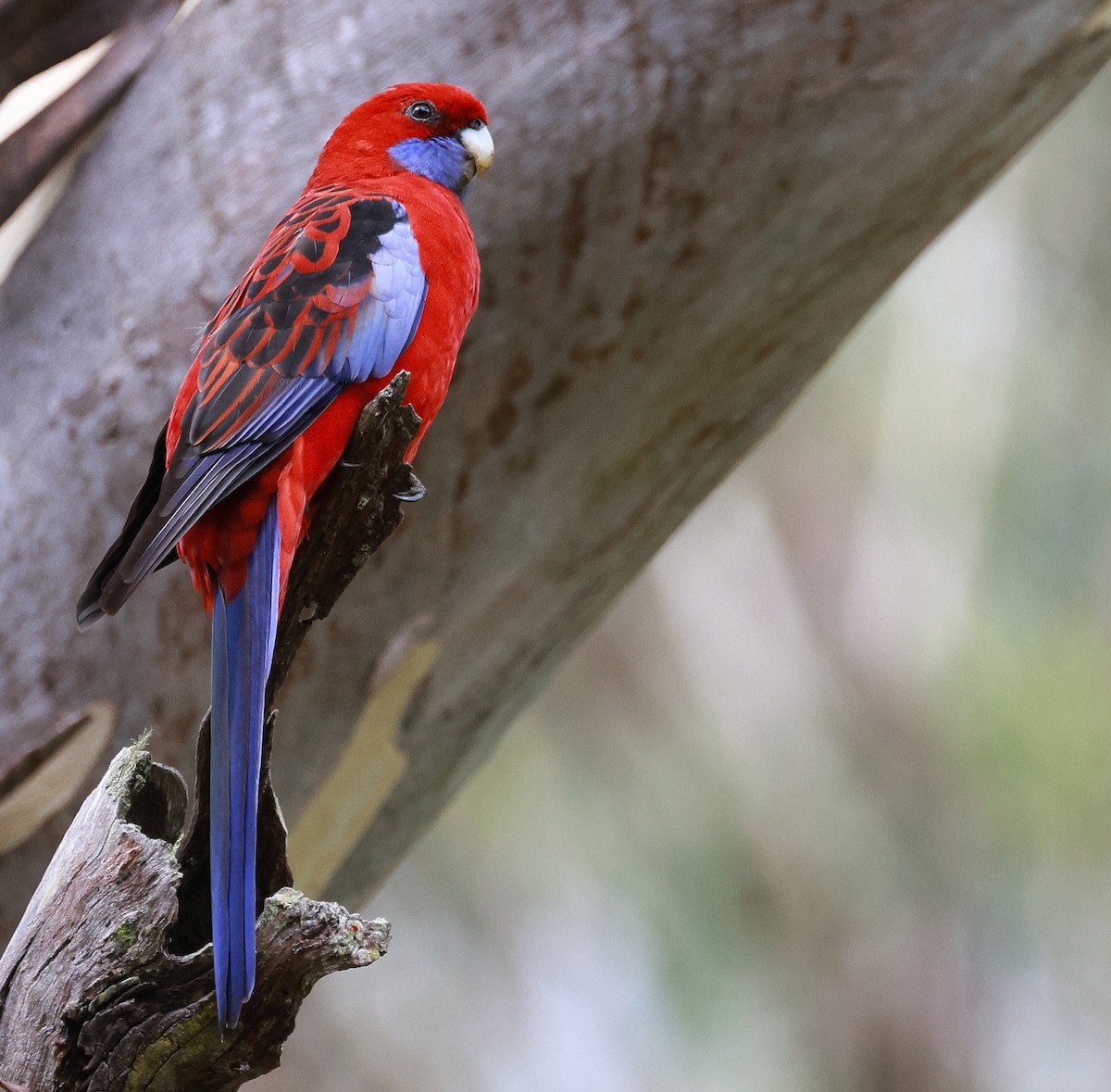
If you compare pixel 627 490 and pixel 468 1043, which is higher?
pixel 627 490

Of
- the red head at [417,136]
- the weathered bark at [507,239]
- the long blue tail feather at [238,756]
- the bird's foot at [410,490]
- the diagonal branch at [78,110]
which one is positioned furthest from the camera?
the diagonal branch at [78,110]

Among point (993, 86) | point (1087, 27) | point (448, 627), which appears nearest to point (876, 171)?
point (993, 86)

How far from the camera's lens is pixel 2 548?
185cm

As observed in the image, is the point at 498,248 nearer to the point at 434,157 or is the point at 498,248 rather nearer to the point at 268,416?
the point at 434,157

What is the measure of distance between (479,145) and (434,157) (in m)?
0.06

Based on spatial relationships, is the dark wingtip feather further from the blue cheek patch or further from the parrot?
the blue cheek patch

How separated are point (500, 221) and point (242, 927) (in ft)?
3.81

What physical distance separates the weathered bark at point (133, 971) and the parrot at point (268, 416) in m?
0.05

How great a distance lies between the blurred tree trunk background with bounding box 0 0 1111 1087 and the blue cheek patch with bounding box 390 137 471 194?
0.21 m

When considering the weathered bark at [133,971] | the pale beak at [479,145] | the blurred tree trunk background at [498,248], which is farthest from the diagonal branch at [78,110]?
the weathered bark at [133,971]

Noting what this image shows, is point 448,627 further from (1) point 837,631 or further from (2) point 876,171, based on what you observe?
(1) point 837,631

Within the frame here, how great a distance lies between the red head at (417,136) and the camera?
1.58m

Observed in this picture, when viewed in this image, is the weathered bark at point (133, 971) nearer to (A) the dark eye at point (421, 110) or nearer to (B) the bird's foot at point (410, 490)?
(B) the bird's foot at point (410, 490)

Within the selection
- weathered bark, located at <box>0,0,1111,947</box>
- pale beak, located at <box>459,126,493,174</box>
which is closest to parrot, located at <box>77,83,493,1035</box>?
pale beak, located at <box>459,126,493,174</box>
